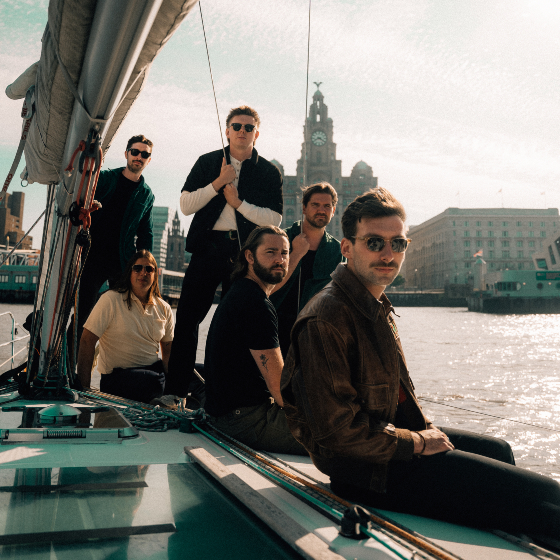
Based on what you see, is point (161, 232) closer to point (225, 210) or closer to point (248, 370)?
point (225, 210)

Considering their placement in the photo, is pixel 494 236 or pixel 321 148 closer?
pixel 494 236

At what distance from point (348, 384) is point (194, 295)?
184cm

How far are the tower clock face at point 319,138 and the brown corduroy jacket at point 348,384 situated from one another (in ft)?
328

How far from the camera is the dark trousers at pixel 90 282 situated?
153 inches

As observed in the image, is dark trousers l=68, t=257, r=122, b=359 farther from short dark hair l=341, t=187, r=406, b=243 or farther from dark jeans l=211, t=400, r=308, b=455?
short dark hair l=341, t=187, r=406, b=243

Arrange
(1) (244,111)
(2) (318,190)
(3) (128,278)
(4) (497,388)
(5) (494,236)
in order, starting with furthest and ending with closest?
(5) (494,236) → (4) (497,388) → (3) (128,278) → (2) (318,190) → (1) (244,111)

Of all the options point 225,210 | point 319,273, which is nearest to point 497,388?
point 319,273

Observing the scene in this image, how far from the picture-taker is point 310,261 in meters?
3.51

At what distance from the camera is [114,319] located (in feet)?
12.3

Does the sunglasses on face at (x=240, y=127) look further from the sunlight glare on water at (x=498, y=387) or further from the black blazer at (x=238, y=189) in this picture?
the sunlight glare on water at (x=498, y=387)

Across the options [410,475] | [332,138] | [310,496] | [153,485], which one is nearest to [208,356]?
[153,485]

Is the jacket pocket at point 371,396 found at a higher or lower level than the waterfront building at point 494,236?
lower

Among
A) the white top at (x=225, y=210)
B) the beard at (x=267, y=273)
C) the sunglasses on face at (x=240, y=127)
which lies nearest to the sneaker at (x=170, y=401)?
the white top at (x=225, y=210)

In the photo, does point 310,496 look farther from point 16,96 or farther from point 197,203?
point 16,96
